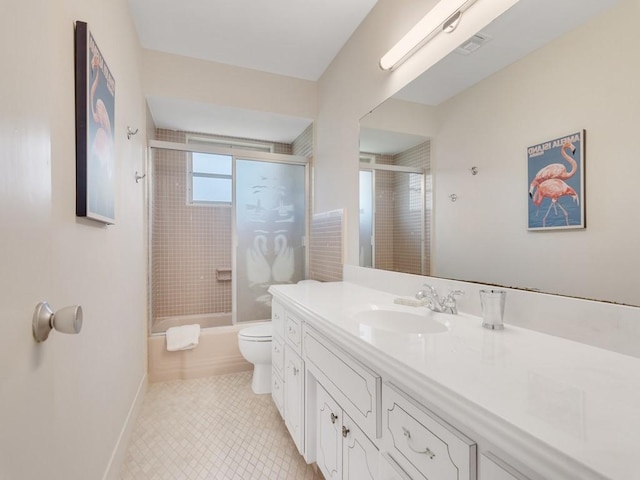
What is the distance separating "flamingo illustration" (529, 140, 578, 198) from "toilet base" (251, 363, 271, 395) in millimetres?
2072

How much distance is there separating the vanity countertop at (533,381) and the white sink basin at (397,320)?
0.10 m

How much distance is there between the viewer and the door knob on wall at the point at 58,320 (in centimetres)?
56

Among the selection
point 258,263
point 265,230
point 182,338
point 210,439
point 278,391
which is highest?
point 265,230

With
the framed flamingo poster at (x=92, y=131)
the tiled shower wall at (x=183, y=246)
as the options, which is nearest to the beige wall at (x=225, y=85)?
the tiled shower wall at (x=183, y=246)

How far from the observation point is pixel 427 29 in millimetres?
1479

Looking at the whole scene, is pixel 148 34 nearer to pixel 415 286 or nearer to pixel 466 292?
pixel 415 286

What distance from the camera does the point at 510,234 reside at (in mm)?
1127

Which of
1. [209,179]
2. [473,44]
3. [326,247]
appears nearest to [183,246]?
[209,179]

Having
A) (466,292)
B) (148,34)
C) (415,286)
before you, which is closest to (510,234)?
(466,292)

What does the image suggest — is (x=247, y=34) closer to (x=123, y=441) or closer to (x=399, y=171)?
(x=399, y=171)

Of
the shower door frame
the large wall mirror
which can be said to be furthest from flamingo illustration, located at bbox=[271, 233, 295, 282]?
the large wall mirror

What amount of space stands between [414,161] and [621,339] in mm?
1093

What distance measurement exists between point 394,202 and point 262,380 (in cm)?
165

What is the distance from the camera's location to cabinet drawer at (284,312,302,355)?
151 centimetres
